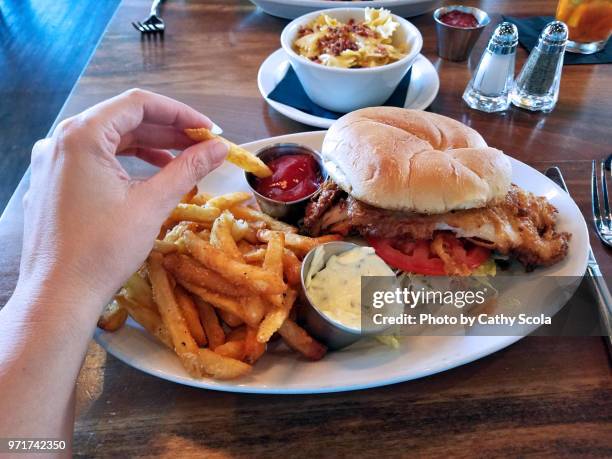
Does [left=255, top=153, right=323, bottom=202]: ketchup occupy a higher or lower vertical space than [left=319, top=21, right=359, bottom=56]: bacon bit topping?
lower

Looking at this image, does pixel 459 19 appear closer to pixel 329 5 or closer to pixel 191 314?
pixel 329 5

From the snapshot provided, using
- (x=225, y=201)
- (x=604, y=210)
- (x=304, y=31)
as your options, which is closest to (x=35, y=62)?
(x=304, y=31)

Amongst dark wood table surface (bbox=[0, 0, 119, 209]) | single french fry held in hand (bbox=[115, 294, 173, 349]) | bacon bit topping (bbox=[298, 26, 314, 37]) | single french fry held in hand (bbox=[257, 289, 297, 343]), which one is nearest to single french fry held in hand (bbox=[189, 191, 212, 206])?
single french fry held in hand (bbox=[115, 294, 173, 349])

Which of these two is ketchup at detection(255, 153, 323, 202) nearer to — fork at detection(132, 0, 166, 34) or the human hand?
the human hand

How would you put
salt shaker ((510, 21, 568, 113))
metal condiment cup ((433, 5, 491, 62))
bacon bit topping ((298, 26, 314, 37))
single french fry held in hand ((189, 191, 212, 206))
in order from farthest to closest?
metal condiment cup ((433, 5, 491, 62)) → bacon bit topping ((298, 26, 314, 37)) → salt shaker ((510, 21, 568, 113)) → single french fry held in hand ((189, 191, 212, 206))

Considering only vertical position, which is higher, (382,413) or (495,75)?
(495,75)

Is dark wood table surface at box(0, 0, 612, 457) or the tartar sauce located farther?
the tartar sauce
